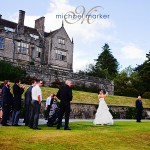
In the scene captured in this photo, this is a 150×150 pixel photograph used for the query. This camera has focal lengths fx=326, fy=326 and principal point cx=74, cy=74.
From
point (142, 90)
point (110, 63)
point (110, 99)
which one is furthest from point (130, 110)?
point (110, 63)

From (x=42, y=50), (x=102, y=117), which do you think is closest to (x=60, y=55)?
(x=42, y=50)

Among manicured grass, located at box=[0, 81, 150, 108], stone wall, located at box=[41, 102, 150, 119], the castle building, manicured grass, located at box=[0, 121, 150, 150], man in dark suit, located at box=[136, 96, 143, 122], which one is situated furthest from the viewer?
the castle building

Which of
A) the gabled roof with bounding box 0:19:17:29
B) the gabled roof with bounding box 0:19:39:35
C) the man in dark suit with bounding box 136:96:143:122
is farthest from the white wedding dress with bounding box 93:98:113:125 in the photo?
the gabled roof with bounding box 0:19:17:29

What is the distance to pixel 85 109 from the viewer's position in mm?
30875

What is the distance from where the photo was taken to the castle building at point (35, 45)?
2067 inches

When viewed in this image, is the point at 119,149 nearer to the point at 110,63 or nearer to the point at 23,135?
the point at 23,135

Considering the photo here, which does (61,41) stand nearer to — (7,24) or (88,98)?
(7,24)

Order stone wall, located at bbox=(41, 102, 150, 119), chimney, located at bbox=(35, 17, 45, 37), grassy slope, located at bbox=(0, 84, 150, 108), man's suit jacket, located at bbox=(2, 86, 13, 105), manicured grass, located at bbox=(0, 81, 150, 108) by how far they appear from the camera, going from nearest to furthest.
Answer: man's suit jacket, located at bbox=(2, 86, 13, 105), stone wall, located at bbox=(41, 102, 150, 119), manicured grass, located at bbox=(0, 81, 150, 108), grassy slope, located at bbox=(0, 84, 150, 108), chimney, located at bbox=(35, 17, 45, 37)

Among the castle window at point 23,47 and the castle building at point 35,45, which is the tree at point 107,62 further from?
the castle window at point 23,47

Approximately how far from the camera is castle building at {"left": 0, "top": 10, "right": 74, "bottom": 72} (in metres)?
52.5

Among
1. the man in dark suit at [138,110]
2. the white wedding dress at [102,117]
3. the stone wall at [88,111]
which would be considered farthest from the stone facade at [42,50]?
the white wedding dress at [102,117]

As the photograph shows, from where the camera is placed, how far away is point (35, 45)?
56.8 meters

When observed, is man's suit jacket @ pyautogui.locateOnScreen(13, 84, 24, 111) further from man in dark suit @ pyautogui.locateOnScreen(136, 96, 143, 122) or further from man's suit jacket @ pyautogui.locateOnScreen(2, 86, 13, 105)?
man in dark suit @ pyautogui.locateOnScreen(136, 96, 143, 122)

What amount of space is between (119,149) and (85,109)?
20705 millimetres
